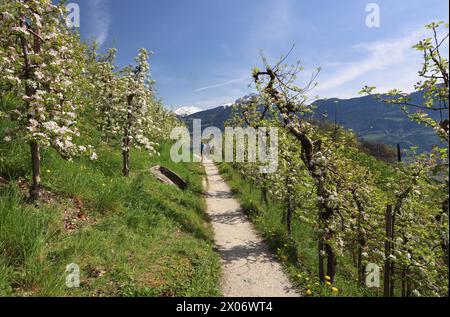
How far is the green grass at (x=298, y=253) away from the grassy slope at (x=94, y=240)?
8.61 ft

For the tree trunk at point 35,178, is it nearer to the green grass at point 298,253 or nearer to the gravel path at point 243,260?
the gravel path at point 243,260

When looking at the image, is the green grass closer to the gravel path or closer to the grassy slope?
the gravel path

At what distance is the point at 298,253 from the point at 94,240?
766 cm

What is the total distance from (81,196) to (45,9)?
569 centimetres

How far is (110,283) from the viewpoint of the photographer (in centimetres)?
634

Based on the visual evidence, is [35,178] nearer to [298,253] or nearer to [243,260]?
[243,260]

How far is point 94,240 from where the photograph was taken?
23.9 ft

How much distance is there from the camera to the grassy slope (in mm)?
5621

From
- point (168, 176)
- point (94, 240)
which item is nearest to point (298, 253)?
point (94, 240)

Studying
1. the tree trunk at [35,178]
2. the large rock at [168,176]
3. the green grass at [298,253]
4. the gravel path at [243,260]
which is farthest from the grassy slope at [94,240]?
the large rock at [168,176]

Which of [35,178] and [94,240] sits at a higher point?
[35,178]

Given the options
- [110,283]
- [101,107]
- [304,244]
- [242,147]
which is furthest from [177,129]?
[110,283]

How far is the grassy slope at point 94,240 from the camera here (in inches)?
221
